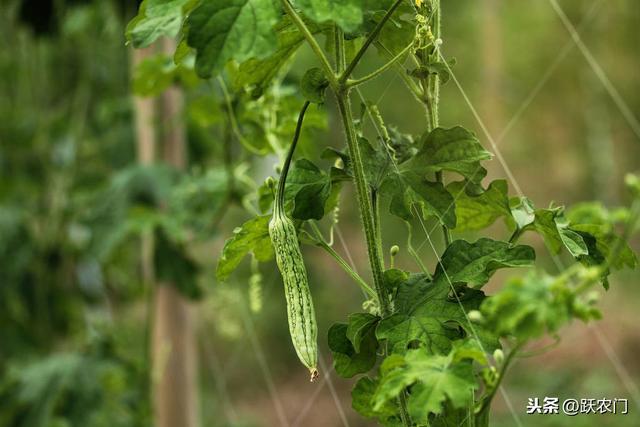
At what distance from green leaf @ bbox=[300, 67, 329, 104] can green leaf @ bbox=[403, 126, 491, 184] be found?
3.7 inches

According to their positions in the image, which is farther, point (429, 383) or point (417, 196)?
point (417, 196)

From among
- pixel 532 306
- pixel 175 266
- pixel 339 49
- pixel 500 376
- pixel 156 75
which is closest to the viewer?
pixel 532 306

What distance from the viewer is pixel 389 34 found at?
0.76 meters

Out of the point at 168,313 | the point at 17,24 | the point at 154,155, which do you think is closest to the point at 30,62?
the point at 17,24

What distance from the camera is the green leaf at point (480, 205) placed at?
0.74m

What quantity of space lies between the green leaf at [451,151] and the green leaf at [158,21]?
0.22m

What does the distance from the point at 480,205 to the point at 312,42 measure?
0.23 m

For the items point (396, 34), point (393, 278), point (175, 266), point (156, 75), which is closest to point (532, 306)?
point (393, 278)

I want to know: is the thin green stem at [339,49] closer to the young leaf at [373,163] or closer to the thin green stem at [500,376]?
the young leaf at [373,163]

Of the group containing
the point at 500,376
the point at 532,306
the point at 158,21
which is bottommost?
the point at 500,376

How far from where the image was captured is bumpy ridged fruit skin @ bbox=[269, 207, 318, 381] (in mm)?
665

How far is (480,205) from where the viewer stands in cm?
79

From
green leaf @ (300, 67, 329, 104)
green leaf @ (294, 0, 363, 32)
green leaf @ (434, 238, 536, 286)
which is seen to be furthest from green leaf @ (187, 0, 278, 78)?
green leaf @ (434, 238, 536, 286)

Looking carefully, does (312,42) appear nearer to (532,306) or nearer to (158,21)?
(158,21)
